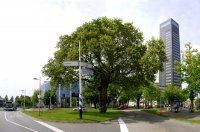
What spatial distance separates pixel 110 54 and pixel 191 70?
14.1 metres

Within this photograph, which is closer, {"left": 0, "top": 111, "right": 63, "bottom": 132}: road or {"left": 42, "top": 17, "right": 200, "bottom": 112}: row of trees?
{"left": 0, "top": 111, "right": 63, "bottom": 132}: road

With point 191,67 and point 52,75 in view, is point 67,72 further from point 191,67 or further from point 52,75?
point 191,67

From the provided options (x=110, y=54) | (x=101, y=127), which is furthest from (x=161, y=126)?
(x=110, y=54)

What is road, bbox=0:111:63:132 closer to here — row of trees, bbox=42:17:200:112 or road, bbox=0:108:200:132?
road, bbox=0:108:200:132

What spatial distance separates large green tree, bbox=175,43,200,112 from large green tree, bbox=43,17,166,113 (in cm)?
619

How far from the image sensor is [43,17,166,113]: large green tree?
47.2 metres

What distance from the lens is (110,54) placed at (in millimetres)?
47062

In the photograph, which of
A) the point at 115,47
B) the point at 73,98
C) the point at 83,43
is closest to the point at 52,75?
the point at 83,43

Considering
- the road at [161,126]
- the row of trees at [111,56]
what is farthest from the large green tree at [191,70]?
the road at [161,126]

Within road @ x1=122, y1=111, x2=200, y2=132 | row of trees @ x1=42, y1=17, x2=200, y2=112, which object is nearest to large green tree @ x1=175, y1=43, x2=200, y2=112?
row of trees @ x1=42, y1=17, x2=200, y2=112

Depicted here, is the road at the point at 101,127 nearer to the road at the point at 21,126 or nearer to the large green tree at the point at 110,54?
the road at the point at 21,126

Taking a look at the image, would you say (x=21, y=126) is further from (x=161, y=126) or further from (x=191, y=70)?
(x=191, y=70)

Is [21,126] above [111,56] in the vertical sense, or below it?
below

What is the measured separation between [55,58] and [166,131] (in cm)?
3187
